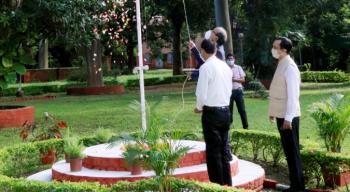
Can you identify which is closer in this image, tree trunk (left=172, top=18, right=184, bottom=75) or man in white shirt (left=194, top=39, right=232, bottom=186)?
man in white shirt (left=194, top=39, right=232, bottom=186)

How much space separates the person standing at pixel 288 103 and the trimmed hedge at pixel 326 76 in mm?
24695

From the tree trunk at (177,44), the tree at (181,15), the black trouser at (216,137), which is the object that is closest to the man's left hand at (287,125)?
the black trouser at (216,137)

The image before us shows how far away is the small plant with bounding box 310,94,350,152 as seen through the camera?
7.57 m

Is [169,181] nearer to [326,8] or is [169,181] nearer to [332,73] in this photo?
[332,73]

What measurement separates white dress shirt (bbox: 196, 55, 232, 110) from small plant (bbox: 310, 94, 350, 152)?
78.4 inches

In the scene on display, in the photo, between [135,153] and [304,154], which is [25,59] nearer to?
[304,154]

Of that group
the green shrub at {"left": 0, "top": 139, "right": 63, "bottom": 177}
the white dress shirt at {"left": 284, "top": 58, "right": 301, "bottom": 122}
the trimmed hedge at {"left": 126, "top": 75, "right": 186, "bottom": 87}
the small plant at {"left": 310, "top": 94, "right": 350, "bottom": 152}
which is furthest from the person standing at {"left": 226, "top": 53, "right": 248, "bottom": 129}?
the trimmed hedge at {"left": 126, "top": 75, "right": 186, "bottom": 87}

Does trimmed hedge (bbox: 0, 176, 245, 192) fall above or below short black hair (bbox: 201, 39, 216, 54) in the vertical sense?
below

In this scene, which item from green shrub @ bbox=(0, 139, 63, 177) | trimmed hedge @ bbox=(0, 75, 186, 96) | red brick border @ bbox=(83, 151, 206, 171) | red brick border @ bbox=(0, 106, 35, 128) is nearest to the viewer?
red brick border @ bbox=(83, 151, 206, 171)

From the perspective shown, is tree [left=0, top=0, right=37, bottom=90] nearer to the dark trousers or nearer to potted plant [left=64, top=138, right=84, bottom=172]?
potted plant [left=64, top=138, right=84, bottom=172]

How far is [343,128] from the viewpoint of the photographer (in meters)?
7.61

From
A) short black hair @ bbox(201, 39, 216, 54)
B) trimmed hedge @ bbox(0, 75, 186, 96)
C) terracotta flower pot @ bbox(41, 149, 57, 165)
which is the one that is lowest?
terracotta flower pot @ bbox(41, 149, 57, 165)

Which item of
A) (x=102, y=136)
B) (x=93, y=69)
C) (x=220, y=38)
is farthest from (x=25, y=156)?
(x=93, y=69)

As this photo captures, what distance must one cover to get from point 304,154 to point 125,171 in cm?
225
